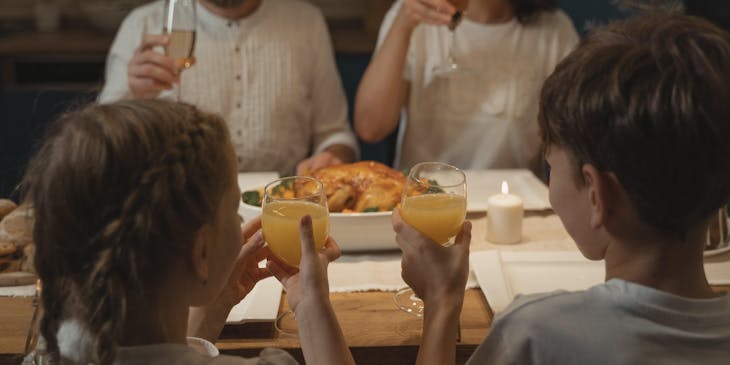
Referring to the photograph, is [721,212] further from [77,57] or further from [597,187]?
[77,57]

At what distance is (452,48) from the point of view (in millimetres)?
2693

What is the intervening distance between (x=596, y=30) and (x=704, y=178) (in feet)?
0.79

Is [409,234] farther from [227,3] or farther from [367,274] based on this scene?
[227,3]

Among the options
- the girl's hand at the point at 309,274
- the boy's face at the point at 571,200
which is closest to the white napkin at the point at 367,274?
the girl's hand at the point at 309,274

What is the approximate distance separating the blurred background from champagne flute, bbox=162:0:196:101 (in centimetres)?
170

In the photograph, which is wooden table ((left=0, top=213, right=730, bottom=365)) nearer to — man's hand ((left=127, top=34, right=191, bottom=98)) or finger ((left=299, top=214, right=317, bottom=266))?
finger ((left=299, top=214, right=317, bottom=266))

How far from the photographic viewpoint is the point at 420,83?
8.96ft

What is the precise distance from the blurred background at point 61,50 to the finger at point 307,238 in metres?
2.65

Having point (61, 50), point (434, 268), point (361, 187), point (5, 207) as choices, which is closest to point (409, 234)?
point (434, 268)

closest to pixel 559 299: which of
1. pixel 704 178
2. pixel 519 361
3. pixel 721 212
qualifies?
pixel 519 361

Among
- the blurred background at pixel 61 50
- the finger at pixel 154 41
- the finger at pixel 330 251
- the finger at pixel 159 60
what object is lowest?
the blurred background at pixel 61 50

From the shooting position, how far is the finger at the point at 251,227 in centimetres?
149

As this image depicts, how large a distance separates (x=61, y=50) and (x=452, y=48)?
1980 millimetres

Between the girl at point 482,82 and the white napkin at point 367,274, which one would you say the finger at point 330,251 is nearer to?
the white napkin at point 367,274
